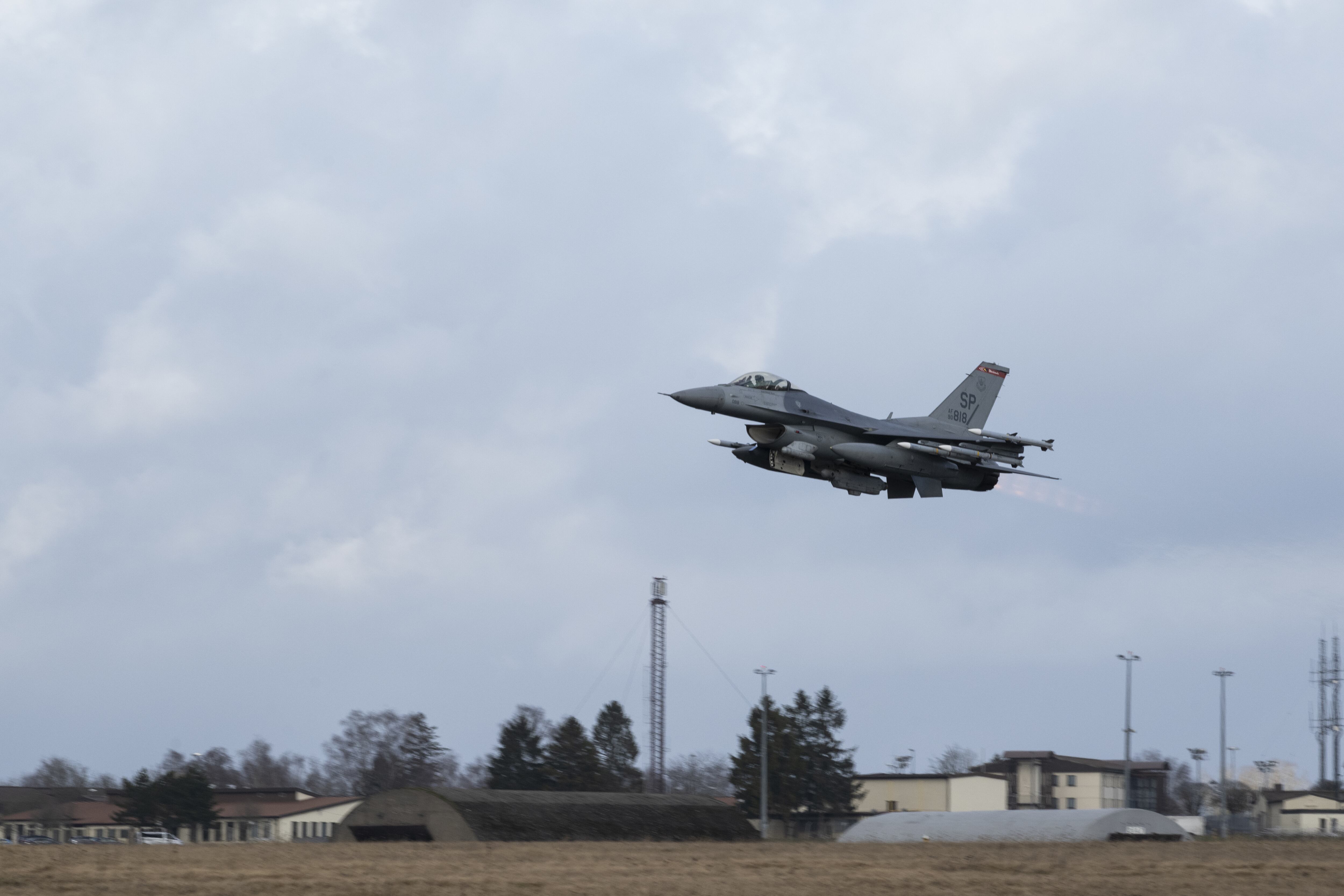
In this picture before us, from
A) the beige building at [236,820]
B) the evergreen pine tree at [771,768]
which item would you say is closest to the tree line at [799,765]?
the evergreen pine tree at [771,768]

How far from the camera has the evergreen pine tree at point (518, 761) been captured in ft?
308

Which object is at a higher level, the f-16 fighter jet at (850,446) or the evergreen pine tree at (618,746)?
the f-16 fighter jet at (850,446)

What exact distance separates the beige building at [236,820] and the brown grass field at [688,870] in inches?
1448

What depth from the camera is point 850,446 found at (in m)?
46.0

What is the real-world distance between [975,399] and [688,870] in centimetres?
2361

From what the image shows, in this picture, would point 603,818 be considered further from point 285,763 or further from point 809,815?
point 285,763

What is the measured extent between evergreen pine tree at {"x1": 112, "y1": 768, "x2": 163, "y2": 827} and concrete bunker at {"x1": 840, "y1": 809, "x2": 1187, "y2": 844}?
4214 cm

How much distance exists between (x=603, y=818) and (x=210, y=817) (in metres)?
32.5

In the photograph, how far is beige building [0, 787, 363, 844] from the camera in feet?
266

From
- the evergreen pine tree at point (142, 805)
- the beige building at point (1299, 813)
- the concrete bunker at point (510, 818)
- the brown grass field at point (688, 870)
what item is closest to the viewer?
the brown grass field at point (688, 870)

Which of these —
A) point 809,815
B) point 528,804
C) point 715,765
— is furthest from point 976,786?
point 715,765

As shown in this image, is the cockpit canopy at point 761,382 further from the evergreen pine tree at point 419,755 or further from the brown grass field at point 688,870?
the evergreen pine tree at point 419,755

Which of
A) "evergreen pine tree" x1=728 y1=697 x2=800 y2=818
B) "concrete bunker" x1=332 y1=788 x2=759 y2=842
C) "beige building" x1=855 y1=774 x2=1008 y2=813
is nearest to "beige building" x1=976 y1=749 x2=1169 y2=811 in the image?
"beige building" x1=855 y1=774 x2=1008 y2=813

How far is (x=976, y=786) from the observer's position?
292ft
